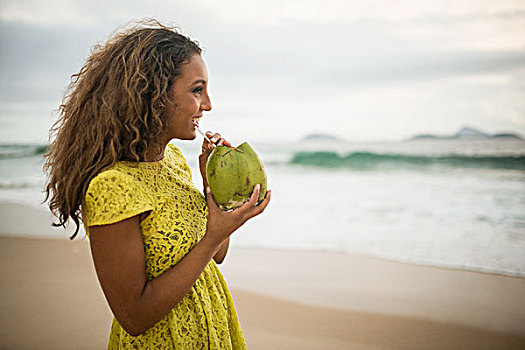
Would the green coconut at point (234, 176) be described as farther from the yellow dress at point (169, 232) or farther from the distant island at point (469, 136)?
the distant island at point (469, 136)

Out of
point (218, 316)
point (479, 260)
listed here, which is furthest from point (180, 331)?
point (479, 260)

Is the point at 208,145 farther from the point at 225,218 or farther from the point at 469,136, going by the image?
the point at 469,136

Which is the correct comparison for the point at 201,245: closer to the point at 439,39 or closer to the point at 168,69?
the point at 168,69

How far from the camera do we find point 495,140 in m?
11.6

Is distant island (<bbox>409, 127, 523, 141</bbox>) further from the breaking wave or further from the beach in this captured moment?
the beach

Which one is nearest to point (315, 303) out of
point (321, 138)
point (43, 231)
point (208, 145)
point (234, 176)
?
point (208, 145)

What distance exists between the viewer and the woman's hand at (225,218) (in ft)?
3.98

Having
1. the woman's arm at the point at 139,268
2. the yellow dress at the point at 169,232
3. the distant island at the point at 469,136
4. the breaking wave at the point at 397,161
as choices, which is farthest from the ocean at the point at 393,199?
the woman's arm at the point at 139,268

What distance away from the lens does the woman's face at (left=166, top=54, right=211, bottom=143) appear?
4.21ft

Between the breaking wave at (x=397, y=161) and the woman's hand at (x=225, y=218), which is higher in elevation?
the woman's hand at (x=225, y=218)

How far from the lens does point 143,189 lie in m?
1.19

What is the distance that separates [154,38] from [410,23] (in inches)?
319

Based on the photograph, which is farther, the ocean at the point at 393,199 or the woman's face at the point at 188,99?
the ocean at the point at 393,199

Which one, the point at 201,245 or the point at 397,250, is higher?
the point at 201,245
